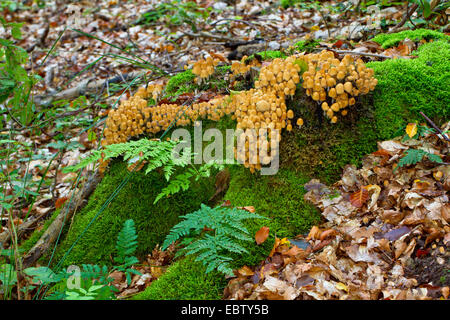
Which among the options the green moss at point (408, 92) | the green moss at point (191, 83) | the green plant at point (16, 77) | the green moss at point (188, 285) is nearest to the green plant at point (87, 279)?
the green moss at point (188, 285)

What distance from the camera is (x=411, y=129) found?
127 inches

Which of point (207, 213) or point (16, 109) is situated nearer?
point (207, 213)

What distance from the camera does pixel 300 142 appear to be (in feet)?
11.3

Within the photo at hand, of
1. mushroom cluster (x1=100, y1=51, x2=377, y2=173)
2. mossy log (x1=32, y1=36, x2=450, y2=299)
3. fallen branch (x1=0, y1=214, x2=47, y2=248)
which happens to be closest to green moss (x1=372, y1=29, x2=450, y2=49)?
mossy log (x1=32, y1=36, x2=450, y2=299)

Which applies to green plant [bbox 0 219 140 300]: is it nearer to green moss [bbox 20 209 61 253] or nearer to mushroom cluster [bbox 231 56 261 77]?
green moss [bbox 20 209 61 253]

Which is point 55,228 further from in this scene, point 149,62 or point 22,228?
point 149,62

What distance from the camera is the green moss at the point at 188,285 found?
254 centimetres

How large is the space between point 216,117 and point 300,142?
103 cm

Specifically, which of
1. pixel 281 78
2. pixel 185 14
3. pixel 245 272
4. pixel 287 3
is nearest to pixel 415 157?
pixel 281 78

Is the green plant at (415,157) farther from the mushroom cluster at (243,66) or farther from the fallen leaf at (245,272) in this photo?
the mushroom cluster at (243,66)

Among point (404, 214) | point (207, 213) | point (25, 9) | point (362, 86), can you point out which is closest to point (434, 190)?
point (404, 214)

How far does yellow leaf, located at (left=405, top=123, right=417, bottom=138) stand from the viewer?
10.5ft

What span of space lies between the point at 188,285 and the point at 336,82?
2.31 metres
